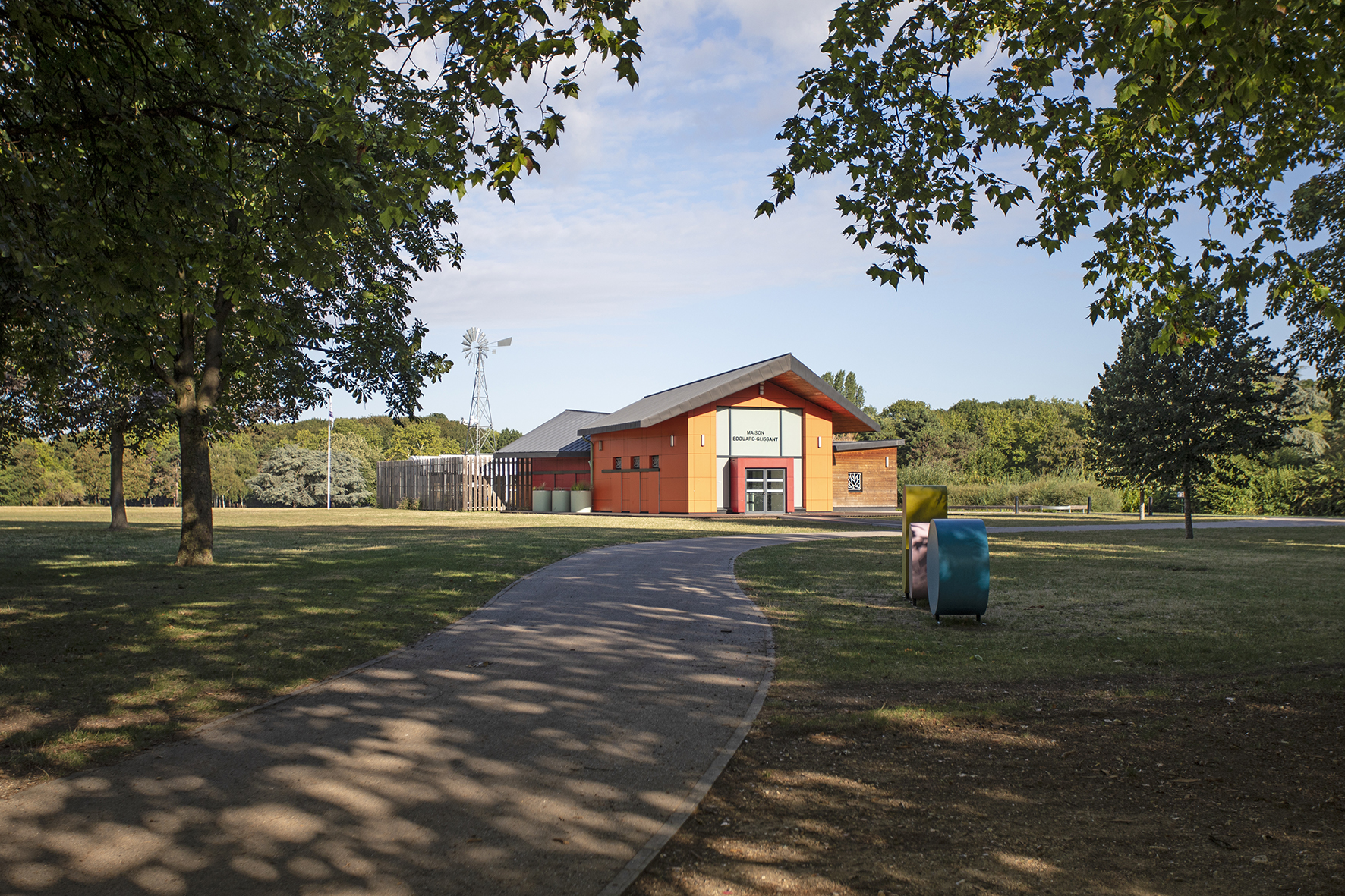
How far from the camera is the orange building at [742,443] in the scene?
36.6m

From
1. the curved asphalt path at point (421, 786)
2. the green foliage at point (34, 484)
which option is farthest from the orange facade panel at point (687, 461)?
the green foliage at point (34, 484)

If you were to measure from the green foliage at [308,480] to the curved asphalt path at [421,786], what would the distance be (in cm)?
6677

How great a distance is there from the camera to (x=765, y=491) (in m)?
38.2

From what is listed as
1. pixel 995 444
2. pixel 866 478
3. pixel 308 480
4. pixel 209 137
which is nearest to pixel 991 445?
pixel 995 444

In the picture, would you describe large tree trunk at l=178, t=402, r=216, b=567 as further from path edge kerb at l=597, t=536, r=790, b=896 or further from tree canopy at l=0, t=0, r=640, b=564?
path edge kerb at l=597, t=536, r=790, b=896

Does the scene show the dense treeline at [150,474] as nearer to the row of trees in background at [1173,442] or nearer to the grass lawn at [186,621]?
the row of trees in background at [1173,442]

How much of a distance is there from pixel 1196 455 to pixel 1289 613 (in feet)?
49.9

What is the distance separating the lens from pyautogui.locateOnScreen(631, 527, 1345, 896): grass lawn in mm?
3637

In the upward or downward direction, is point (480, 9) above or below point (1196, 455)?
above

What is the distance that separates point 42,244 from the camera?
7562 millimetres

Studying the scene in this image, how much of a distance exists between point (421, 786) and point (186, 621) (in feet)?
19.9

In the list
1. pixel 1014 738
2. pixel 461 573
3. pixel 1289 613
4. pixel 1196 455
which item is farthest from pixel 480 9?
pixel 1196 455

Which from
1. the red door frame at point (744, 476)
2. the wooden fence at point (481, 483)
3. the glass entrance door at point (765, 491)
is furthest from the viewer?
the wooden fence at point (481, 483)

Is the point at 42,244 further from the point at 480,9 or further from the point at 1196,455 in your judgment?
the point at 1196,455
